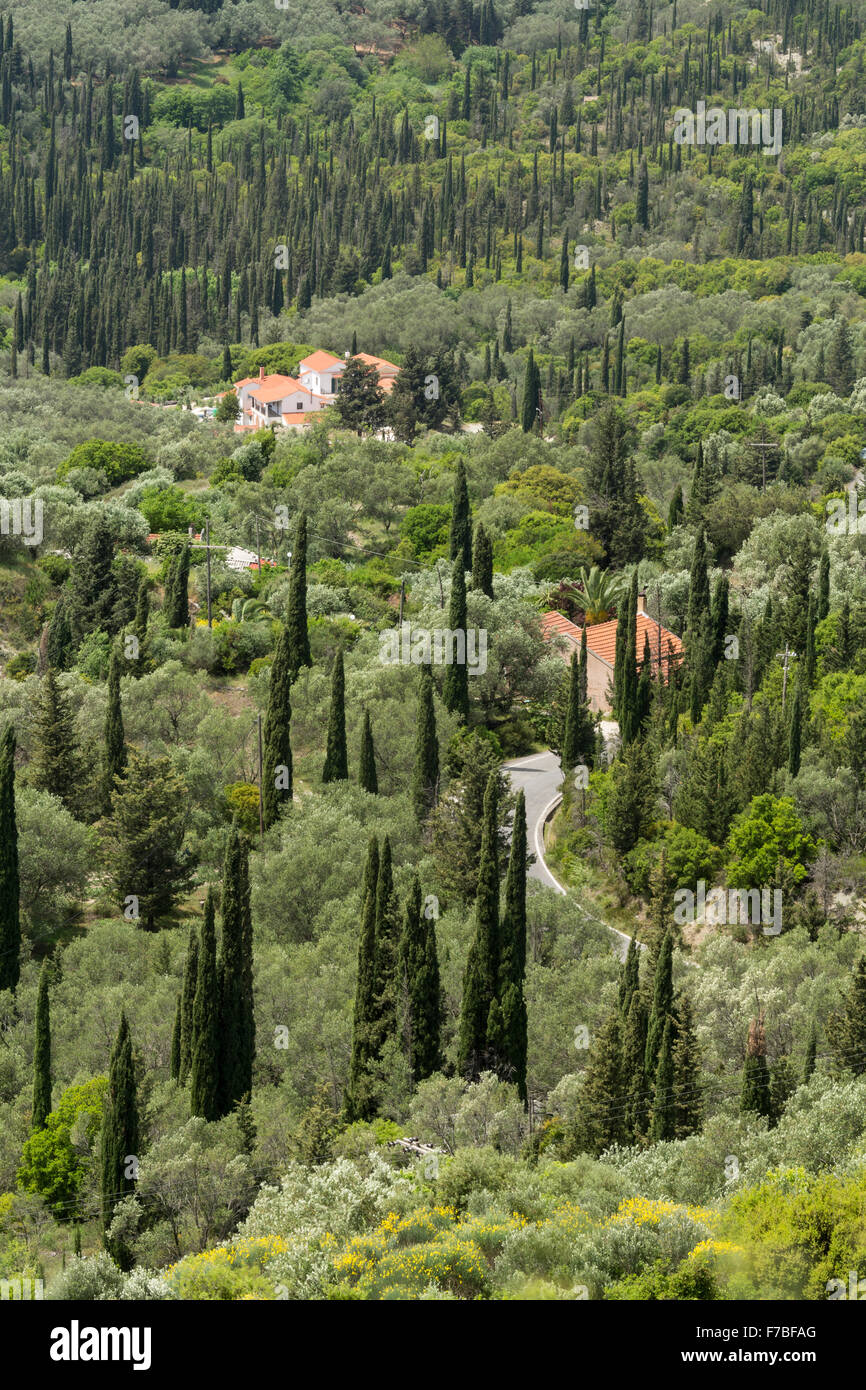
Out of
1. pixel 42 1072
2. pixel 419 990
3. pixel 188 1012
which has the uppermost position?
pixel 419 990

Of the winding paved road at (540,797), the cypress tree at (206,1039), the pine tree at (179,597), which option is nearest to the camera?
the cypress tree at (206,1039)

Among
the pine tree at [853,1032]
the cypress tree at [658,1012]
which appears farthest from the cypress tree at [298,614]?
the pine tree at [853,1032]

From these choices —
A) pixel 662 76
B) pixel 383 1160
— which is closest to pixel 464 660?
pixel 383 1160

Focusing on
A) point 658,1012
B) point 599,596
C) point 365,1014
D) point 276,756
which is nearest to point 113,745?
point 276,756

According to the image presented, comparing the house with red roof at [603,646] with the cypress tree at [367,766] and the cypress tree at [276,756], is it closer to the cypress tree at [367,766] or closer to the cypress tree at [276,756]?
the cypress tree at [367,766]

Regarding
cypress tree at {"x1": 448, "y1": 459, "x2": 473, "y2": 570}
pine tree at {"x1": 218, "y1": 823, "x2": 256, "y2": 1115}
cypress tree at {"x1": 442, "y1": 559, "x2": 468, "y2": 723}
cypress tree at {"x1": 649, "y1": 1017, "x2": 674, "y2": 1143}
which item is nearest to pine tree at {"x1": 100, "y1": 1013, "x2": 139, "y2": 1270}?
pine tree at {"x1": 218, "y1": 823, "x2": 256, "y2": 1115}

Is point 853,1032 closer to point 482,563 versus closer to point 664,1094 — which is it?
point 664,1094
